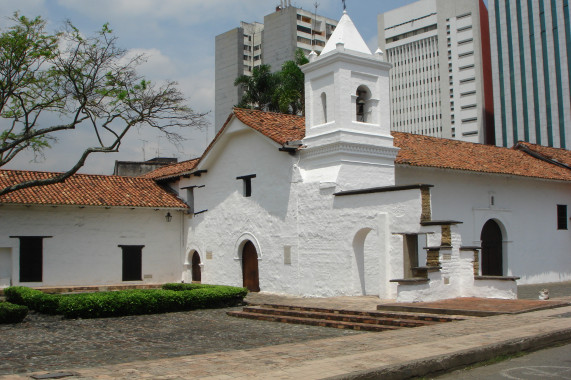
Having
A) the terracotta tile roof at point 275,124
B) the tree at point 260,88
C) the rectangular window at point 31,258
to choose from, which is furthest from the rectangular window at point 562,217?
the rectangular window at point 31,258

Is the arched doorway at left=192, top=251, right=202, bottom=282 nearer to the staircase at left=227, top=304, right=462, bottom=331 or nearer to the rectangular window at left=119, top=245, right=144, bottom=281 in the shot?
the rectangular window at left=119, top=245, right=144, bottom=281

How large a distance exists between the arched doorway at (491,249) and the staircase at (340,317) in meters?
10.1

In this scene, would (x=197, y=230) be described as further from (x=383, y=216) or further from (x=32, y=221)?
(x=383, y=216)

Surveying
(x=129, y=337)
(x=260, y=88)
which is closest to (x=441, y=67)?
(x=260, y=88)

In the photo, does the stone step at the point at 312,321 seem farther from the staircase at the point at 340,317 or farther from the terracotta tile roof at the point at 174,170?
A: the terracotta tile roof at the point at 174,170

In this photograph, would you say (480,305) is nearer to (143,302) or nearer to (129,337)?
(129,337)

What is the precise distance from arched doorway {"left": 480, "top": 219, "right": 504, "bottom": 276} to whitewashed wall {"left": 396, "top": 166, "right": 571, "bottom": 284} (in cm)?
19

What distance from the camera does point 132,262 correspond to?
22953 millimetres

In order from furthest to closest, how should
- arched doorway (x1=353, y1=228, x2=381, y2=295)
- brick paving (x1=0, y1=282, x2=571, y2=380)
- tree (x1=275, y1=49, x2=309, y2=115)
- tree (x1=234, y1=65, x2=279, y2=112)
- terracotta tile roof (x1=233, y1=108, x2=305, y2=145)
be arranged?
tree (x1=234, y1=65, x2=279, y2=112)
tree (x1=275, y1=49, x2=309, y2=115)
terracotta tile roof (x1=233, y1=108, x2=305, y2=145)
arched doorway (x1=353, y1=228, x2=381, y2=295)
brick paving (x1=0, y1=282, x2=571, y2=380)

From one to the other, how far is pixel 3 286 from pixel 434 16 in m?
78.7

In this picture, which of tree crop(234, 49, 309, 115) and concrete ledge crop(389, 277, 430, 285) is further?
tree crop(234, 49, 309, 115)

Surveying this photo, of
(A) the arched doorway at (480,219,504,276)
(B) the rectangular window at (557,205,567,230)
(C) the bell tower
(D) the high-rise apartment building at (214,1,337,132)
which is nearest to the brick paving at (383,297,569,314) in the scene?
(C) the bell tower

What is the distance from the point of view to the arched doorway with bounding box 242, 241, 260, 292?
20422mm

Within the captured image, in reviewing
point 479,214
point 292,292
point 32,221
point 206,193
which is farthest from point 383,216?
point 32,221
